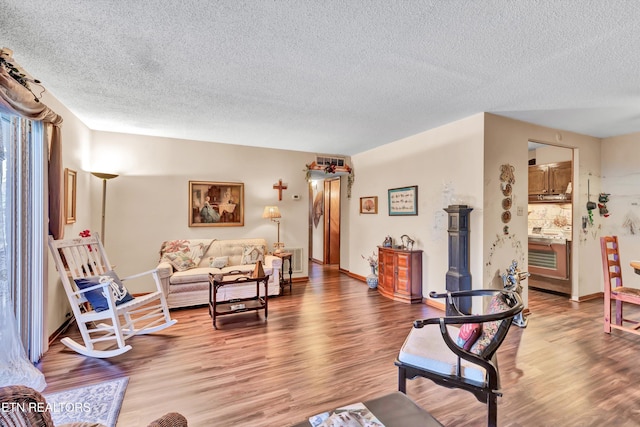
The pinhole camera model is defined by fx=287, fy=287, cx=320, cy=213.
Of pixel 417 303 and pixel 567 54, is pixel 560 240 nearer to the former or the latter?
pixel 417 303

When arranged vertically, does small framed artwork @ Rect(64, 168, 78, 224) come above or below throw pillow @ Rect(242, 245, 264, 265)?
above

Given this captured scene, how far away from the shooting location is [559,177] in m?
4.89

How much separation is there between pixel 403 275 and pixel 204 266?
3.15 m

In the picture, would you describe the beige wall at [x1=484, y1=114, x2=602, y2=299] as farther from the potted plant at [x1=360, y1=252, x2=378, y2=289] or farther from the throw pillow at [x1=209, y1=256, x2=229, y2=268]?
the throw pillow at [x1=209, y1=256, x2=229, y2=268]

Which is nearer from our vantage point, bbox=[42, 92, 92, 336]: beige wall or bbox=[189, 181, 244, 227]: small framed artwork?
bbox=[42, 92, 92, 336]: beige wall

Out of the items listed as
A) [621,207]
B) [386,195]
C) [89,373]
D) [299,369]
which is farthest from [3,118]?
[621,207]

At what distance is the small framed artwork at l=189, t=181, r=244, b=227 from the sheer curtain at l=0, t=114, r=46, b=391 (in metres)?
2.45

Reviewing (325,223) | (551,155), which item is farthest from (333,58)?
(325,223)

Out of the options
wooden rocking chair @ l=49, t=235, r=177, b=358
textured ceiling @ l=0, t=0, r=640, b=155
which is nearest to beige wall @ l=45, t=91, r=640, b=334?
wooden rocking chair @ l=49, t=235, r=177, b=358

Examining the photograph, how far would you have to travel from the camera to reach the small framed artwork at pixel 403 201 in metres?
4.55

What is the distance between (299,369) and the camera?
2.47 metres

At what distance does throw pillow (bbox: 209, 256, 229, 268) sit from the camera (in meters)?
4.31

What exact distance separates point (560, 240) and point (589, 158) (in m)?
1.40

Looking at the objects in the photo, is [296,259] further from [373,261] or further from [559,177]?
[559,177]
